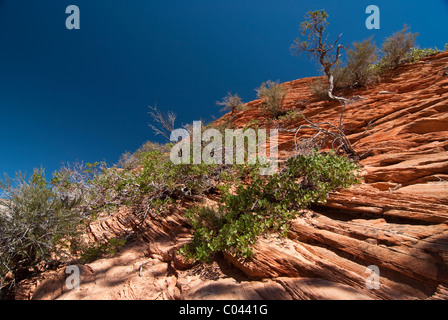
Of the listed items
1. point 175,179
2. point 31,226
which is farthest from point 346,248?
point 31,226

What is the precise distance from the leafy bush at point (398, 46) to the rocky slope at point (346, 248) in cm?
540

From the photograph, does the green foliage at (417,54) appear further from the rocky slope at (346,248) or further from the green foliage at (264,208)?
the green foliage at (264,208)

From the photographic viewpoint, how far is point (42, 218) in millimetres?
4168

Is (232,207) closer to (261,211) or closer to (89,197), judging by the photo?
(261,211)

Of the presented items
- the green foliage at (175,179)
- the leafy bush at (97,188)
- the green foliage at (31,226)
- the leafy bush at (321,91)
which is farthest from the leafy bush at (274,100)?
the green foliage at (31,226)

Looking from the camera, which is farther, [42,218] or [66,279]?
[42,218]

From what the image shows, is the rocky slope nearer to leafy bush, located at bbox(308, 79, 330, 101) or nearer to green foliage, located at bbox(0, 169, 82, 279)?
green foliage, located at bbox(0, 169, 82, 279)

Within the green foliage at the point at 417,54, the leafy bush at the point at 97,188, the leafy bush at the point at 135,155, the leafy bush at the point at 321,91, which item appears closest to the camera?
the leafy bush at the point at 97,188

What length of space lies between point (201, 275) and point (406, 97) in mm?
8746

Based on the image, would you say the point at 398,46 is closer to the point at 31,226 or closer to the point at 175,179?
the point at 175,179

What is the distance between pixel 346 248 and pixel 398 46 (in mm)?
12484

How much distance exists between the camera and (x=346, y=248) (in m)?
2.43

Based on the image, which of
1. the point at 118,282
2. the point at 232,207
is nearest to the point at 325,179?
the point at 232,207

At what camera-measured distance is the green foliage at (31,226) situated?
148 inches
